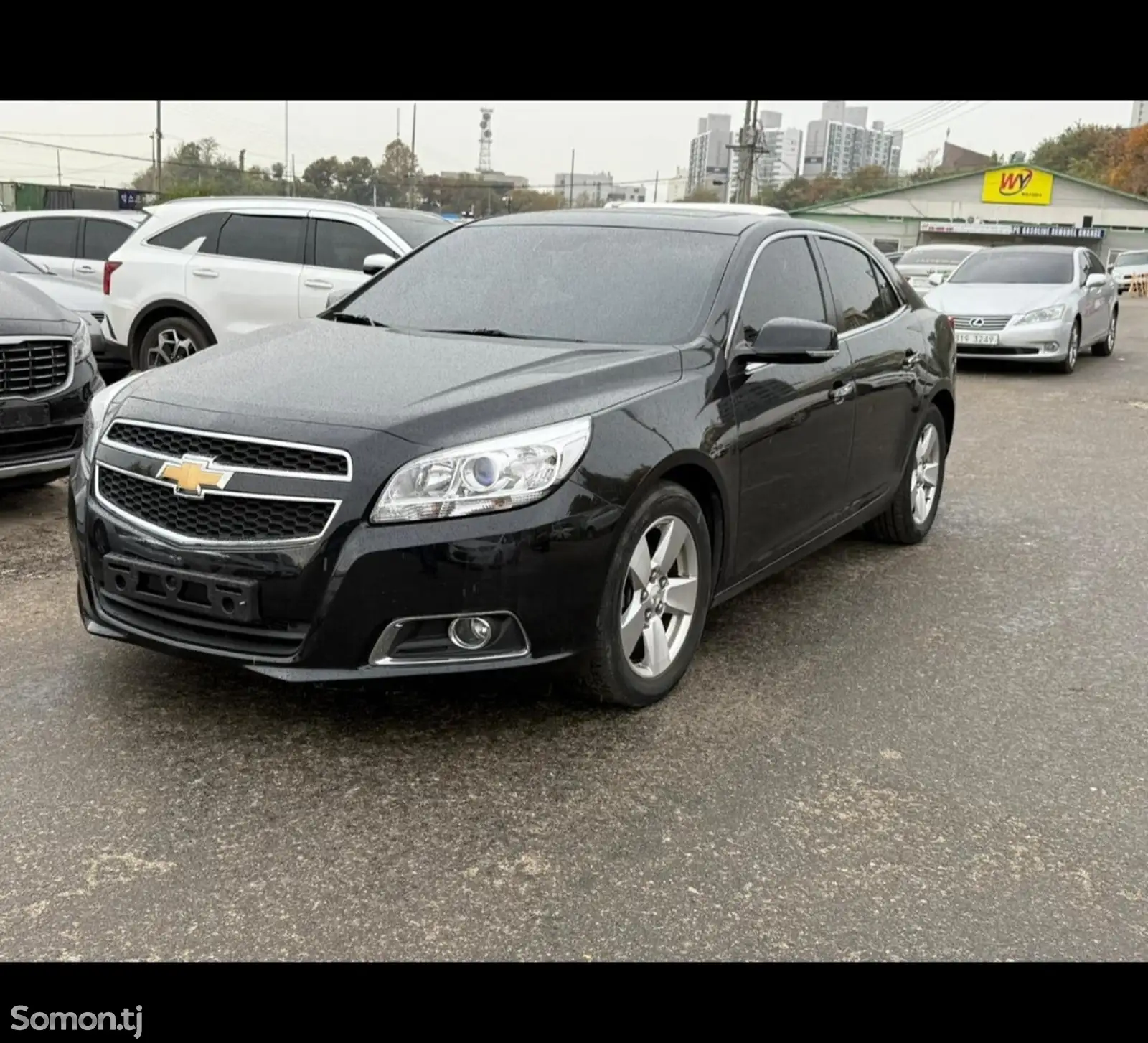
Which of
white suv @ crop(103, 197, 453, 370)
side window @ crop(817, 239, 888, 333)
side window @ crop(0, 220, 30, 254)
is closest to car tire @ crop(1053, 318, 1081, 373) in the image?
white suv @ crop(103, 197, 453, 370)

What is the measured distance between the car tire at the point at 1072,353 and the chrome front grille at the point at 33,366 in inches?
443

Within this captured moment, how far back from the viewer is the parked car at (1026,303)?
44.2 feet

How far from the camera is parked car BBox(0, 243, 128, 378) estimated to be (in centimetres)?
958

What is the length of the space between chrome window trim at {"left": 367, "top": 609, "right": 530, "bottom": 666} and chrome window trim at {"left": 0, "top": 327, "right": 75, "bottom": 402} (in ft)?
11.3

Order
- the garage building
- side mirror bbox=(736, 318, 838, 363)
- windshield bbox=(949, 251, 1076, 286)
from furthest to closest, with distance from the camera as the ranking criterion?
the garage building
windshield bbox=(949, 251, 1076, 286)
side mirror bbox=(736, 318, 838, 363)

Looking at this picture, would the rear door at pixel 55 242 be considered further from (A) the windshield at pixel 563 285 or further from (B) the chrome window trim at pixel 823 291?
(B) the chrome window trim at pixel 823 291

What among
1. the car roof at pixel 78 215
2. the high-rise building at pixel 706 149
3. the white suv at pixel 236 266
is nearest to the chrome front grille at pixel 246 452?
the white suv at pixel 236 266

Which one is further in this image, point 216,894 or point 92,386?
point 92,386

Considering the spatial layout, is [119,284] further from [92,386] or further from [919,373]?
[919,373]

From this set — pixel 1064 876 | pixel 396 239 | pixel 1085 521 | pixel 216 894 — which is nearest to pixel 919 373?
pixel 1085 521

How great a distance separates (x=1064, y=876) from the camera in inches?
116

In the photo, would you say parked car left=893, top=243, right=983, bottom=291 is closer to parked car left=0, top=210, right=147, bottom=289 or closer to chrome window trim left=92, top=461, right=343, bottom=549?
parked car left=0, top=210, right=147, bottom=289

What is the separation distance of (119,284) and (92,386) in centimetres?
402
